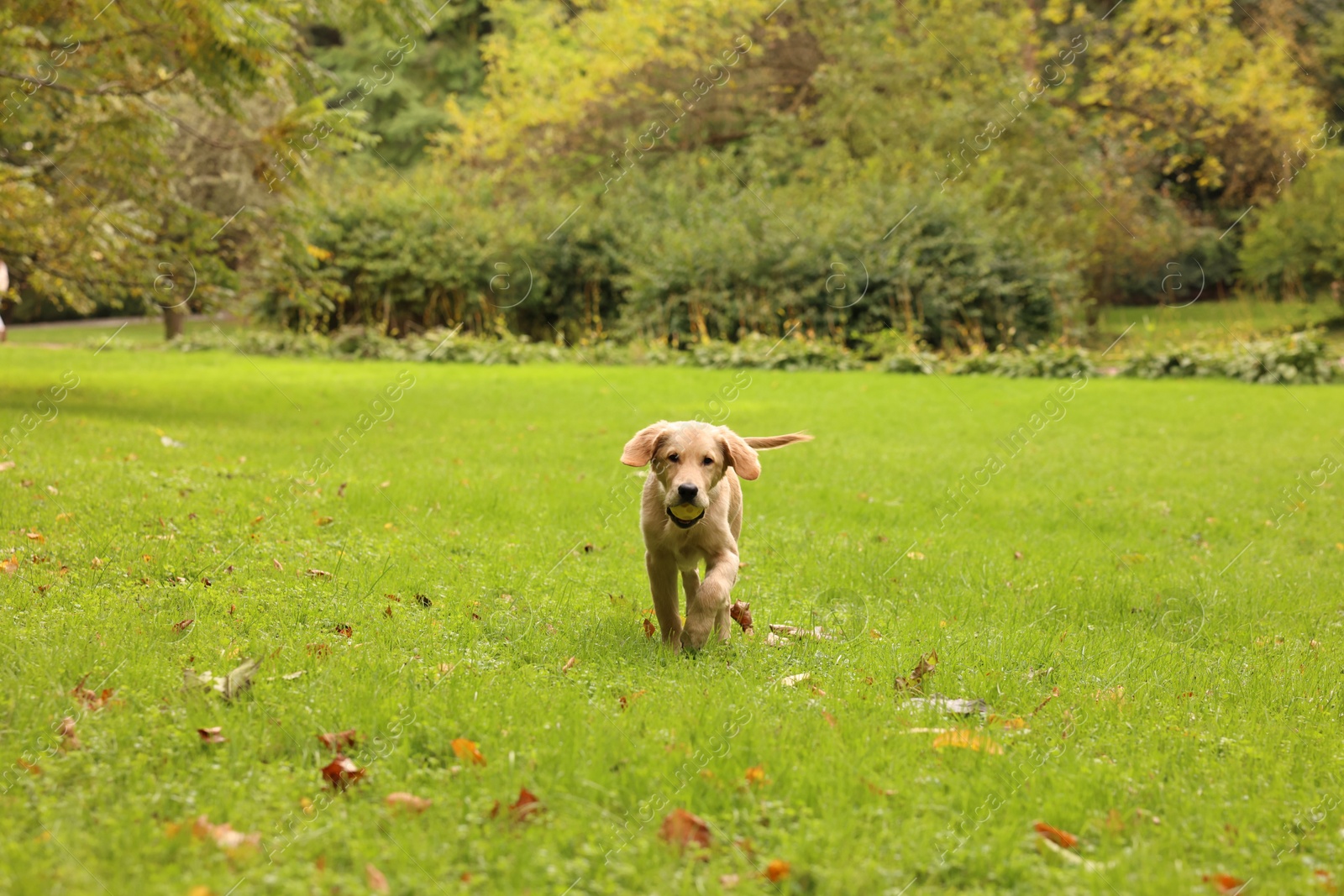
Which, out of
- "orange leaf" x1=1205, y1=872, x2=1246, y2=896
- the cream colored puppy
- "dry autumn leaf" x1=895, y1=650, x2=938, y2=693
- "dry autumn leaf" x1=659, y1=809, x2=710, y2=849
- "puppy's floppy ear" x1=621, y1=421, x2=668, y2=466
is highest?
"puppy's floppy ear" x1=621, y1=421, x2=668, y2=466

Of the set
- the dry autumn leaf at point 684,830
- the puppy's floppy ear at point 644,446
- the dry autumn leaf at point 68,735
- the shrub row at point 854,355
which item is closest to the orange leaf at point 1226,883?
the dry autumn leaf at point 684,830

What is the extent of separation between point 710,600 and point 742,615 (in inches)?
33.0

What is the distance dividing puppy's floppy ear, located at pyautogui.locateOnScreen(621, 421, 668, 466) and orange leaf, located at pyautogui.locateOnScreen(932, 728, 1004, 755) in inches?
67.0

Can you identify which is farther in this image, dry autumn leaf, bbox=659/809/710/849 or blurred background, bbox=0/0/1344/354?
blurred background, bbox=0/0/1344/354

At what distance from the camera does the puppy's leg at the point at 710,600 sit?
4516 millimetres

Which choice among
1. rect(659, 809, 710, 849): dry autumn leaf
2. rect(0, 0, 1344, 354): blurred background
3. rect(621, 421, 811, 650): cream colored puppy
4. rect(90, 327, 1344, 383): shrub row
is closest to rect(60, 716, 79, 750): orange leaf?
rect(659, 809, 710, 849): dry autumn leaf

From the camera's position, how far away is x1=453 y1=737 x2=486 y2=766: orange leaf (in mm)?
3379

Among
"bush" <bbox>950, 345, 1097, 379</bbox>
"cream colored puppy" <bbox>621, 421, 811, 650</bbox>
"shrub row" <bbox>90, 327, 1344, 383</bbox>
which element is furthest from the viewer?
"bush" <bbox>950, 345, 1097, 379</bbox>

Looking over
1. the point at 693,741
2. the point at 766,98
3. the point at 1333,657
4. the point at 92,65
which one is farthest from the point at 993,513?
the point at 766,98

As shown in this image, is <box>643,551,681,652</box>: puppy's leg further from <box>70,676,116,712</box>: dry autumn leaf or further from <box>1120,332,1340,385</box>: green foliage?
<box>1120,332,1340,385</box>: green foliage

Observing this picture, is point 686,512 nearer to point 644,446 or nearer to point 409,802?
point 644,446

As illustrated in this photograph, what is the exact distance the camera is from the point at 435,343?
22.0 metres

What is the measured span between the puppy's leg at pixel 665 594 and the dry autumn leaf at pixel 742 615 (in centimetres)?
53

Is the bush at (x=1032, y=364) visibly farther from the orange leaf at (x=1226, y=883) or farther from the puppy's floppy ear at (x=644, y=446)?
the orange leaf at (x=1226, y=883)
